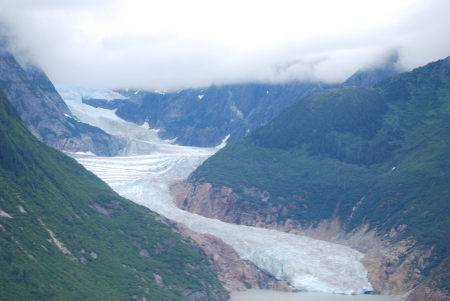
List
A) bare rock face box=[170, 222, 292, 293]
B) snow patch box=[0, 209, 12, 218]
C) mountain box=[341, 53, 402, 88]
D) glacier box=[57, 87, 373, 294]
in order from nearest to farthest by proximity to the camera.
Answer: snow patch box=[0, 209, 12, 218], bare rock face box=[170, 222, 292, 293], glacier box=[57, 87, 373, 294], mountain box=[341, 53, 402, 88]

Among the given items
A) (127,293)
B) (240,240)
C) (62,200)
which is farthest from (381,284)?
(62,200)

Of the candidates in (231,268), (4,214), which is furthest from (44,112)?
(4,214)

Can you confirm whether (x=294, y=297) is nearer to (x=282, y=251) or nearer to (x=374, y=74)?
(x=282, y=251)

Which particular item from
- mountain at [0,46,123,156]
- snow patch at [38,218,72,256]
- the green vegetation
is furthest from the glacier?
mountain at [0,46,123,156]

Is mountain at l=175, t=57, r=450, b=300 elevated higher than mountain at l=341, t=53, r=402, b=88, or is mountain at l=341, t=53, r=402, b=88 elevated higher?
mountain at l=341, t=53, r=402, b=88

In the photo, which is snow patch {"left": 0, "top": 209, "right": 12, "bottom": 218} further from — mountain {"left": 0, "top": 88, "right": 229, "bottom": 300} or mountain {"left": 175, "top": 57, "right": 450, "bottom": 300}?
mountain {"left": 175, "top": 57, "right": 450, "bottom": 300}

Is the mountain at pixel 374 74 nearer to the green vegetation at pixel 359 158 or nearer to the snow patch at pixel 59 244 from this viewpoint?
the green vegetation at pixel 359 158

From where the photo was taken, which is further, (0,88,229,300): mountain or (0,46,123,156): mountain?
(0,46,123,156): mountain
